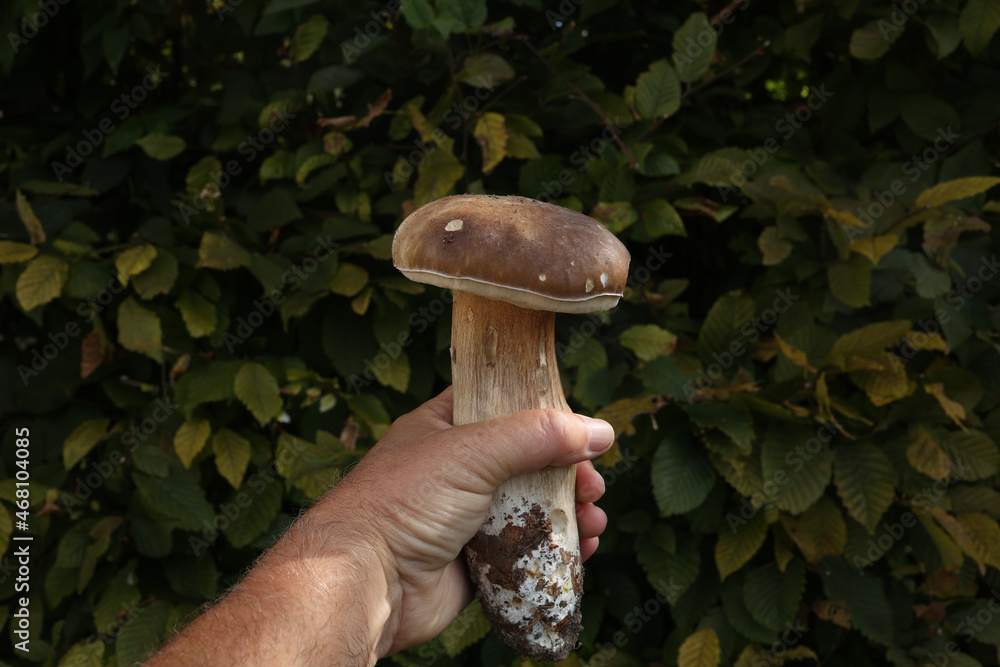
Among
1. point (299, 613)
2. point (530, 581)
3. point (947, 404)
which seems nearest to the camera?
point (299, 613)

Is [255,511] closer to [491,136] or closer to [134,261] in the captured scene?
[134,261]

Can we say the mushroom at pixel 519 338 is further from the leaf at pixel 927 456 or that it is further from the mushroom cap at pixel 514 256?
the leaf at pixel 927 456

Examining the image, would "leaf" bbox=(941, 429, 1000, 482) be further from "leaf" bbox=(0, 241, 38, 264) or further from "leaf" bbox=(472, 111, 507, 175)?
"leaf" bbox=(0, 241, 38, 264)

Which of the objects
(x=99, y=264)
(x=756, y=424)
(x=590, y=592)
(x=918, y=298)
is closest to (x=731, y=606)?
(x=590, y=592)

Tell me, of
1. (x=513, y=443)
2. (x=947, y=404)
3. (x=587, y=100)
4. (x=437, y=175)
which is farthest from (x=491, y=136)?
(x=947, y=404)

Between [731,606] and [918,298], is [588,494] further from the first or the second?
[918,298]

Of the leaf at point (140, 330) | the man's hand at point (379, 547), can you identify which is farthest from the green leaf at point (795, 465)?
the leaf at point (140, 330)
